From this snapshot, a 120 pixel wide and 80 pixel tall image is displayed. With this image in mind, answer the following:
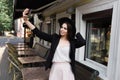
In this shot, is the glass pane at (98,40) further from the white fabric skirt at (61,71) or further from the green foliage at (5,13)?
the green foliage at (5,13)

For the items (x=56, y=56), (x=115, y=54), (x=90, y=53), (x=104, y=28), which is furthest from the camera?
(x=90, y=53)

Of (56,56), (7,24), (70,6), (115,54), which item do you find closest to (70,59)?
(56,56)

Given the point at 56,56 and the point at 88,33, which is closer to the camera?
the point at 56,56

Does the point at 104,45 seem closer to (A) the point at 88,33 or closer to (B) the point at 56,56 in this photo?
(A) the point at 88,33

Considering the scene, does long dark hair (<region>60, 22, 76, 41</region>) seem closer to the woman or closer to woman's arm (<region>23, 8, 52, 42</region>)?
the woman

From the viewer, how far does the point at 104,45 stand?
4.06 metres

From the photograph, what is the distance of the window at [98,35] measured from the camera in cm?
380

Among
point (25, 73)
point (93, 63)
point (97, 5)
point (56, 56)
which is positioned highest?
point (97, 5)

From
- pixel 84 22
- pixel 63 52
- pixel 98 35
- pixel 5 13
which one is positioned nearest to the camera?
pixel 63 52

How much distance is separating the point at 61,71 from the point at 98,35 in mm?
1809

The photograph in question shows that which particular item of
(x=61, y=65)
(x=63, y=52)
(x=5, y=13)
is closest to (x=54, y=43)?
(x=63, y=52)

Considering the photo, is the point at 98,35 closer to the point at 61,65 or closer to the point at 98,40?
the point at 98,40

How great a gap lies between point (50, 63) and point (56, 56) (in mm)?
145

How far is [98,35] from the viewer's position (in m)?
4.39
